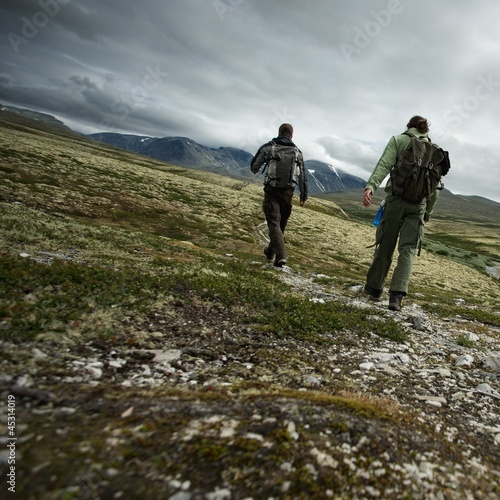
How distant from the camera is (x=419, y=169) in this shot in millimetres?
8766

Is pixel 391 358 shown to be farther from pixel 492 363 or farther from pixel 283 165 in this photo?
pixel 283 165

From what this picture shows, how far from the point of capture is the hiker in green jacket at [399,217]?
9117mm

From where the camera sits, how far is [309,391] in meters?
4.12

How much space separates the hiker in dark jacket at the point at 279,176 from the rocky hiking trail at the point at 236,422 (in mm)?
8234

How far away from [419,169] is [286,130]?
19.8ft

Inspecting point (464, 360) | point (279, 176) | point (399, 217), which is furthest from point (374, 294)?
point (279, 176)

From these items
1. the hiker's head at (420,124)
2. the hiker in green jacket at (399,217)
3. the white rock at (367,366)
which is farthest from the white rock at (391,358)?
the hiker's head at (420,124)

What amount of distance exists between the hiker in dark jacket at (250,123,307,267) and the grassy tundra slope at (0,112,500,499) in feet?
13.1

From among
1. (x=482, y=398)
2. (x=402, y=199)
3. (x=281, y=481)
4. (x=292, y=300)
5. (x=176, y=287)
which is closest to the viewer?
(x=281, y=481)

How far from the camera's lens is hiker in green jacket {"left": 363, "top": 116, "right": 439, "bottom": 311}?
9.12 meters

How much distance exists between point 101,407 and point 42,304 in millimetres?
2915

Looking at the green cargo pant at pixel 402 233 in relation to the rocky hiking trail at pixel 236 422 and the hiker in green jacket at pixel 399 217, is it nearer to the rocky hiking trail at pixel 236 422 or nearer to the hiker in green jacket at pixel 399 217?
the hiker in green jacket at pixel 399 217

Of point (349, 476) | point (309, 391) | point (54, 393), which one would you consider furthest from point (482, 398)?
point (54, 393)

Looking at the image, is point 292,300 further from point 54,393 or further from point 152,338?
point 54,393
